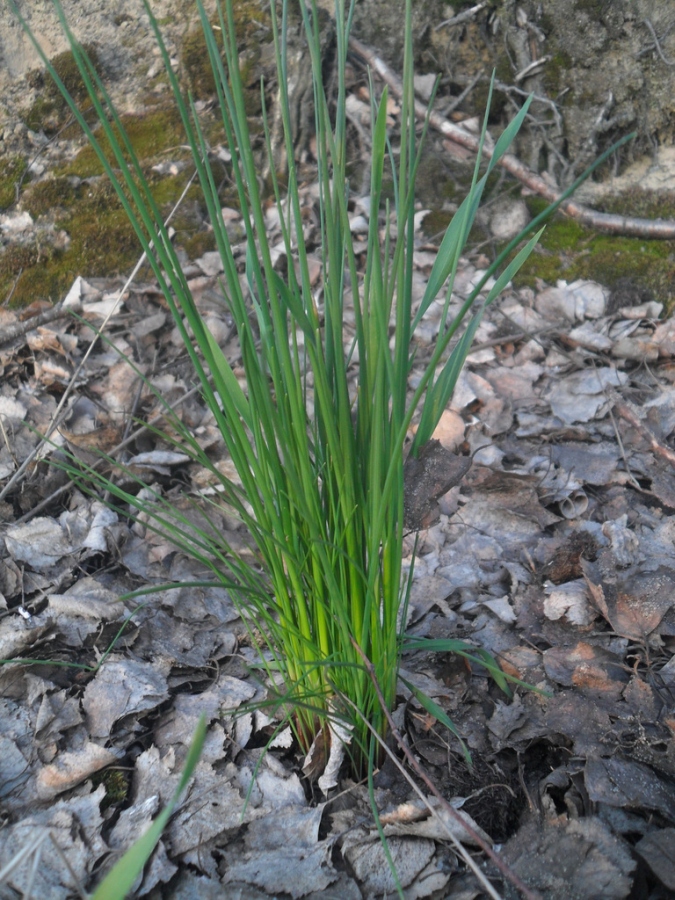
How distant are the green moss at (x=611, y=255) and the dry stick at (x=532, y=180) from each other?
0.03 m

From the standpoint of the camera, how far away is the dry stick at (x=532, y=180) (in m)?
2.31

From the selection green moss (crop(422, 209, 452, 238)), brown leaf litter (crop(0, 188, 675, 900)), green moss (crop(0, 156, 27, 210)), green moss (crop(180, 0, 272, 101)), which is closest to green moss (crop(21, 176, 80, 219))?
green moss (crop(0, 156, 27, 210))

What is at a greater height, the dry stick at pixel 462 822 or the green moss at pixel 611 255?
the dry stick at pixel 462 822

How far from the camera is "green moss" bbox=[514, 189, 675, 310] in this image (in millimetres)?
2225

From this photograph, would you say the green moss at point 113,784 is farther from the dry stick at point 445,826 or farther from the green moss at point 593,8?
the green moss at point 593,8

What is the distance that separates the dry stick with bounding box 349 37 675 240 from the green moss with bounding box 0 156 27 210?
1335 millimetres

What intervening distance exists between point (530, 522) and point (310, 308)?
0.94 meters

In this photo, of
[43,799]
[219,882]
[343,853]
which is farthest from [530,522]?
[43,799]

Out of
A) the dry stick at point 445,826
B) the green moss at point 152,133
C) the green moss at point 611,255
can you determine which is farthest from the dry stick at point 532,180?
the dry stick at point 445,826

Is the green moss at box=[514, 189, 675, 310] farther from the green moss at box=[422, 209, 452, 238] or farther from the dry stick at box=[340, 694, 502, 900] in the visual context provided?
the dry stick at box=[340, 694, 502, 900]

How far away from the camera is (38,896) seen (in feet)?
2.85

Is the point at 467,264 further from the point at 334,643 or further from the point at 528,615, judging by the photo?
the point at 334,643

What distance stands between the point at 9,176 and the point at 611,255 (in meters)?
2.08

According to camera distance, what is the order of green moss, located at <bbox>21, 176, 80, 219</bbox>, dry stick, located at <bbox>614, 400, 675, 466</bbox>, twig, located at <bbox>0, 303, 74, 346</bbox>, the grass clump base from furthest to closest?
green moss, located at <bbox>21, 176, 80, 219</bbox>, twig, located at <bbox>0, 303, 74, 346</bbox>, dry stick, located at <bbox>614, 400, 675, 466</bbox>, the grass clump base
